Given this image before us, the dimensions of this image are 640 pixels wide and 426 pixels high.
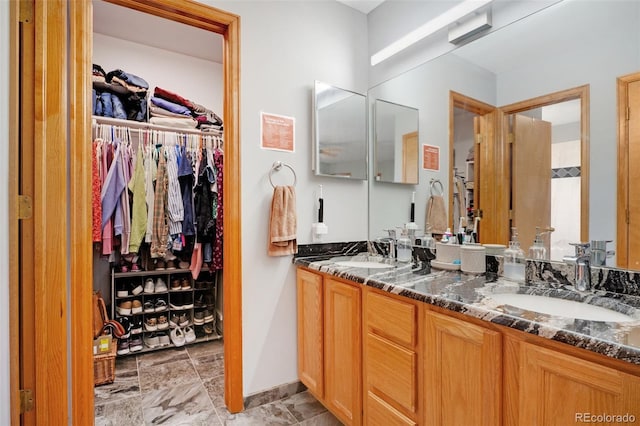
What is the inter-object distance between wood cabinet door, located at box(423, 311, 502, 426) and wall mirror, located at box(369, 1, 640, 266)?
0.66 meters

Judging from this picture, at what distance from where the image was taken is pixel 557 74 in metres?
1.36

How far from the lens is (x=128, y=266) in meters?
2.60

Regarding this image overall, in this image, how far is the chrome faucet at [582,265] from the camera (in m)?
1.17

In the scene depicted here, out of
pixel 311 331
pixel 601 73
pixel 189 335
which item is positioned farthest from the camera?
pixel 189 335

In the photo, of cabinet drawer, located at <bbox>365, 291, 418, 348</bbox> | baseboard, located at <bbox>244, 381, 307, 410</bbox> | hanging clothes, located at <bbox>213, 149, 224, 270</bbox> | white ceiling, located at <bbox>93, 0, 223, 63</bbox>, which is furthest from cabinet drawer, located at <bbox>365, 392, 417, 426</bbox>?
white ceiling, located at <bbox>93, 0, 223, 63</bbox>

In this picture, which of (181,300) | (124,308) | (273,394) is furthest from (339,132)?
(124,308)

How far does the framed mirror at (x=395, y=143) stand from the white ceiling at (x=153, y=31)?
1576mm

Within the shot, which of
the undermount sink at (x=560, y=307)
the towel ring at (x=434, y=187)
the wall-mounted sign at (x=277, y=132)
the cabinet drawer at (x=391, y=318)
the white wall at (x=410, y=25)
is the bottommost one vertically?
the cabinet drawer at (x=391, y=318)

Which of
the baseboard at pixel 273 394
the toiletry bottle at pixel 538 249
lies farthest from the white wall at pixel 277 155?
the toiletry bottle at pixel 538 249

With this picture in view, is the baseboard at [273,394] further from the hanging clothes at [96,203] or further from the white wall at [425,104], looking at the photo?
the hanging clothes at [96,203]

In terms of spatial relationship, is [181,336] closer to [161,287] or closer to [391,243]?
[161,287]

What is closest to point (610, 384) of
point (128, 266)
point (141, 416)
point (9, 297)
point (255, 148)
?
point (255, 148)

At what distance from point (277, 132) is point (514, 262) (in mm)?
1409

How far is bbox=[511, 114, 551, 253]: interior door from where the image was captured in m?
1.39
